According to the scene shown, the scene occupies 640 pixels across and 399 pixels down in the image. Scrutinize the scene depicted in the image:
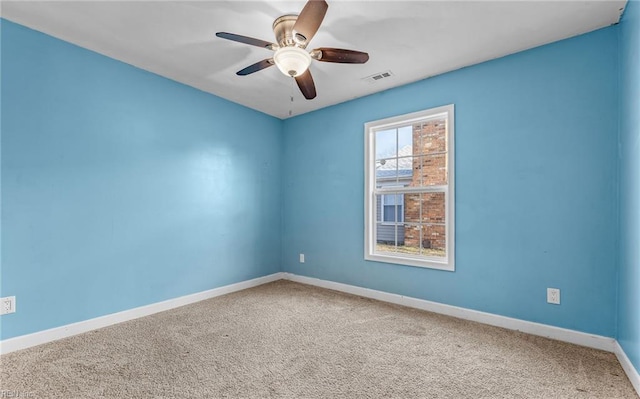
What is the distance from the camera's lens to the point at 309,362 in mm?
2104

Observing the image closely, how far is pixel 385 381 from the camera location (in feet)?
6.14

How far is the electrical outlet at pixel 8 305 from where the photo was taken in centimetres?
219

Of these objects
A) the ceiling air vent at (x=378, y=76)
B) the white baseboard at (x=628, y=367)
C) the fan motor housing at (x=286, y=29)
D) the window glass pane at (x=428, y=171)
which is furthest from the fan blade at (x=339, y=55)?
the white baseboard at (x=628, y=367)

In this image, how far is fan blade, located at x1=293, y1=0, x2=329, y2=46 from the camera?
1.66m

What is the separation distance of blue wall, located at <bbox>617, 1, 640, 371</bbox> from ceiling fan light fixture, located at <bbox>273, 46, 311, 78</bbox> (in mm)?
2119

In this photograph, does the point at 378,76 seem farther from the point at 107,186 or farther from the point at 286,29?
the point at 107,186

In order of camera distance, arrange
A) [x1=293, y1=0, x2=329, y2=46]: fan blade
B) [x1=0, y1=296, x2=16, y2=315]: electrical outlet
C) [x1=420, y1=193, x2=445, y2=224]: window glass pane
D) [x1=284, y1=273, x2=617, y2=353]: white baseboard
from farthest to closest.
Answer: [x1=420, y1=193, x2=445, y2=224]: window glass pane, [x1=284, y1=273, x2=617, y2=353]: white baseboard, [x1=0, y1=296, x2=16, y2=315]: electrical outlet, [x1=293, y1=0, x2=329, y2=46]: fan blade

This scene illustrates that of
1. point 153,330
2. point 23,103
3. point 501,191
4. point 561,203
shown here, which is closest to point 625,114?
point 561,203

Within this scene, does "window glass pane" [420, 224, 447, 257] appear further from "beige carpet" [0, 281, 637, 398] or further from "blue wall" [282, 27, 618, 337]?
"beige carpet" [0, 281, 637, 398]

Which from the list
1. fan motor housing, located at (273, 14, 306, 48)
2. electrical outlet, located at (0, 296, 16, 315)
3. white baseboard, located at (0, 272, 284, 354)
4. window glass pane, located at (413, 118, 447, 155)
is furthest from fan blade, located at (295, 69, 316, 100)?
electrical outlet, located at (0, 296, 16, 315)

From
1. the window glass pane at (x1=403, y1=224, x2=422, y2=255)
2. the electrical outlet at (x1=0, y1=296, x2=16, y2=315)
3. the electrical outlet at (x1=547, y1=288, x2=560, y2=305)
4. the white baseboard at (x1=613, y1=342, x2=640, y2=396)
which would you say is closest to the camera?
the white baseboard at (x1=613, y1=342, x2=640, y2=396)

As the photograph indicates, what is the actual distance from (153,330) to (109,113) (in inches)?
81.6

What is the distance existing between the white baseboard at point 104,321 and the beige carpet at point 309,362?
8 centimetres

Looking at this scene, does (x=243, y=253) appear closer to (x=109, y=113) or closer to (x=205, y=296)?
(x=205, y=296)
